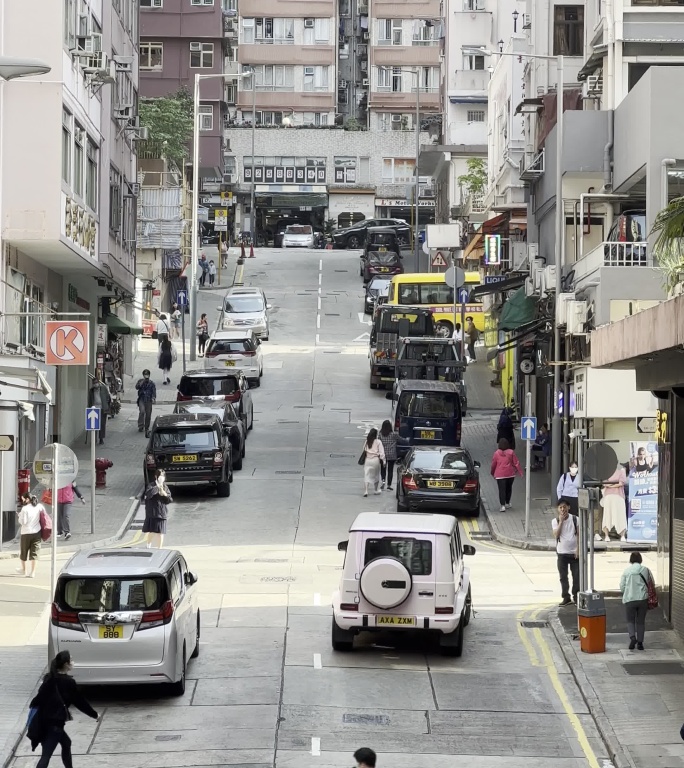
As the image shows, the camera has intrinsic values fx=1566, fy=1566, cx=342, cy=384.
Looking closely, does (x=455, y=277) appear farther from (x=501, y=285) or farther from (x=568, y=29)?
(x=568, y=29)

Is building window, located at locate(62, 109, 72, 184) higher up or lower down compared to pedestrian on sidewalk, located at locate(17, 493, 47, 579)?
higher up

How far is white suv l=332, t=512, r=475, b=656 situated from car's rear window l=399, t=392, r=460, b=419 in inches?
771

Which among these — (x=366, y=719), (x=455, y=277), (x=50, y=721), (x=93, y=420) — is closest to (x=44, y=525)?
(x=93, y=420)

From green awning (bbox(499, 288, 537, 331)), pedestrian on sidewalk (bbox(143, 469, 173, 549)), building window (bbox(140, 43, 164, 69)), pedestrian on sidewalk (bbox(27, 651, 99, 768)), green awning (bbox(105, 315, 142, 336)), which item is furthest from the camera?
building window (bbox(140, 43, 164, 69))

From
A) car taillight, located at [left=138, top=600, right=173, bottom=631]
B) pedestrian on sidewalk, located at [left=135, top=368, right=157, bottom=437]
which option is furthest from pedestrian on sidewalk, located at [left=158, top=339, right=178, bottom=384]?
car taillight, located at [left=138, top=600, right=173, bottom=631]

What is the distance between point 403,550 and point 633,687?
130 inches

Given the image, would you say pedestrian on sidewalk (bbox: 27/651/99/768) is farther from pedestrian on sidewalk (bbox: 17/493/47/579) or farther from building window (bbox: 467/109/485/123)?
building window (bbox: 467/109/485/123)

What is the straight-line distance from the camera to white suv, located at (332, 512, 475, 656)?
19516 millimetres

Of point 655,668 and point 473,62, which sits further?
point 473,62

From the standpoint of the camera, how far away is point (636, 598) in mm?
20438

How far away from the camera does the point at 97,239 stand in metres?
40.6

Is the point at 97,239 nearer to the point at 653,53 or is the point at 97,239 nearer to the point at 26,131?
the point at 26,131

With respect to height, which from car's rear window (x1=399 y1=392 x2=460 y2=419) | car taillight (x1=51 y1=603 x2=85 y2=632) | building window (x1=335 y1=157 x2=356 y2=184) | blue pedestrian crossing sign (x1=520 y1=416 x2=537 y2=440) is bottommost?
car taillight (x1=51 y1=603 x2=85 y2=632)

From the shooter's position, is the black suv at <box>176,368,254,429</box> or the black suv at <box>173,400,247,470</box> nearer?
the black suv at <box>173,400,247,470</box>
